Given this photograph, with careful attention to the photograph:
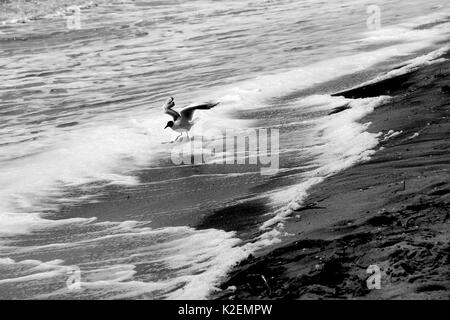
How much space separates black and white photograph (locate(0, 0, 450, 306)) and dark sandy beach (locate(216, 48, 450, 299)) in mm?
15

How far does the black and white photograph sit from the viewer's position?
165 inches

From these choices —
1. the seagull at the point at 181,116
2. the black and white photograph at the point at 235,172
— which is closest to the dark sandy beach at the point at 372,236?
the black and white photograph at the point at 235,172

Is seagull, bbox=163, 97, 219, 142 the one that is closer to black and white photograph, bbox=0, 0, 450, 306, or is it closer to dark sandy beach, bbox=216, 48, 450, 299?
black and white photograph, bbox=0, 0, 450, 306

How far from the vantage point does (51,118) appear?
406 inches

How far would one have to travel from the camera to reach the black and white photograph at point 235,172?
4.19 metres

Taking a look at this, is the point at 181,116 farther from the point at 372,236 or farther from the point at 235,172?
the point at 372,236

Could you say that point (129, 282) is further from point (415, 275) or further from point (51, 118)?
point (51, 118)

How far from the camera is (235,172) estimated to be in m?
7.05

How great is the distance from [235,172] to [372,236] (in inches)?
113

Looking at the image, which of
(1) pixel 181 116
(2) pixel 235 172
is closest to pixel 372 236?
(2) pixel 235 172

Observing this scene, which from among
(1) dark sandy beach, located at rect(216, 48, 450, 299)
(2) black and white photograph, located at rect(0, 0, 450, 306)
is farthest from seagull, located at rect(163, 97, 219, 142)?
(1) dark sandy beach, located at rect(216, 48, 450, 299)

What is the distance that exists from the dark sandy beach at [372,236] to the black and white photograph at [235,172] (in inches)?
0.6
